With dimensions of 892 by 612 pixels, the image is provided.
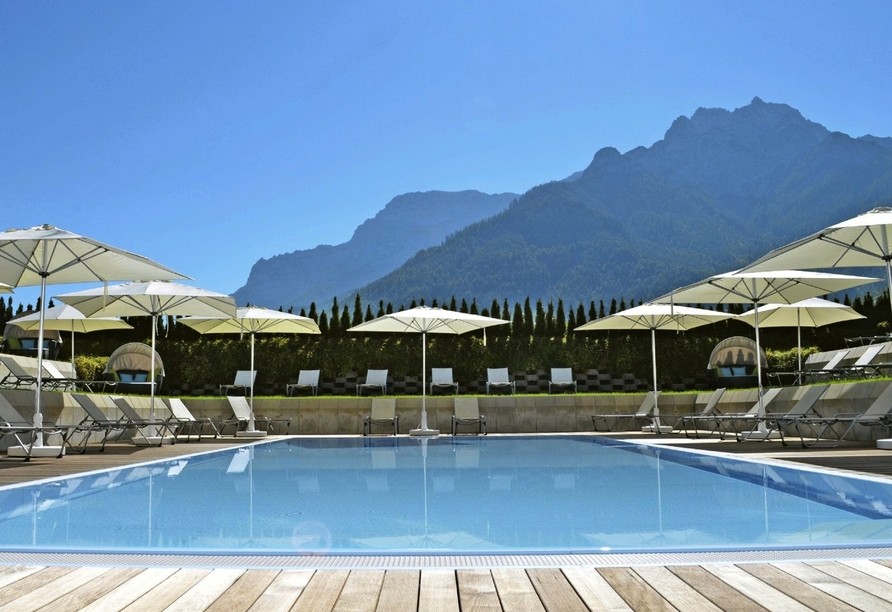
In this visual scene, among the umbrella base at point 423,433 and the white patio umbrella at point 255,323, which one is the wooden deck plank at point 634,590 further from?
the white patio umbrella at point 255,323

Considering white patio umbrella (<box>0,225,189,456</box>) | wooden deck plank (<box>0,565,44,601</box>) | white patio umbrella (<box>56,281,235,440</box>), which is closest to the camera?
wooden deck plank (<box>0,565,44,601</box>)

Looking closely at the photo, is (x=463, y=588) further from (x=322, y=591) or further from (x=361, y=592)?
(x=322, y=591)

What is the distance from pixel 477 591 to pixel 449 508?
2.74 metres

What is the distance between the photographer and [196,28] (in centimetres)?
2795

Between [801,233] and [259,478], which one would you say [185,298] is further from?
[801,233]

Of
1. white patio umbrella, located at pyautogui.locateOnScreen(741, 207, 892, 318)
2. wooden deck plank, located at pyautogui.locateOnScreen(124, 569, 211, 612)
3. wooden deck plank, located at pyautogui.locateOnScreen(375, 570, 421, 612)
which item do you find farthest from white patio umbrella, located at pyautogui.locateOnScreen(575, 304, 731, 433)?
wooden deck plank, located at pyautogui.locateOnScreen(124, 569, 211, 612)

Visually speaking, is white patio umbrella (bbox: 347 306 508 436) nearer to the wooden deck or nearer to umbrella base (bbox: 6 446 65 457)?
umbrella base (bbox: 6 446 65 457)

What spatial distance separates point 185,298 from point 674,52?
227 feet

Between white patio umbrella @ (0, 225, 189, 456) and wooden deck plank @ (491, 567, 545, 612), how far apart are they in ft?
26.6

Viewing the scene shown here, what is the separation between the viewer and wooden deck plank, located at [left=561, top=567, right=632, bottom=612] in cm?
244

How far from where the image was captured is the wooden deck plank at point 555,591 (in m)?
2.42

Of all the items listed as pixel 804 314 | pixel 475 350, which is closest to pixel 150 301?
pixel 475 350

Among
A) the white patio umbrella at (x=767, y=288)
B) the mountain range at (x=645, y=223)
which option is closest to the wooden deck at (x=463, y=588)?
the white patio umbrella at (x=767, y=288)

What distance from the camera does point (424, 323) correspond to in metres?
16.7
